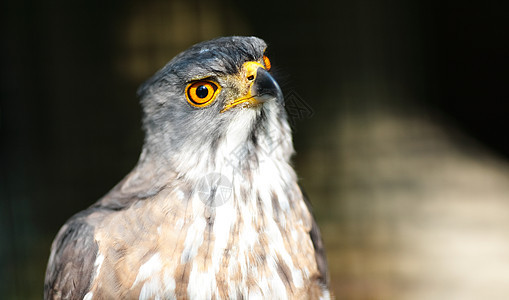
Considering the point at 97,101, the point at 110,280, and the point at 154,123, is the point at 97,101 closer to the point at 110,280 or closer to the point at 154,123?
the point at 154,123

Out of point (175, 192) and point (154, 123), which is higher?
point (154, 123)

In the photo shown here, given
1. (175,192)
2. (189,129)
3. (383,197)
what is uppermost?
(189,129)

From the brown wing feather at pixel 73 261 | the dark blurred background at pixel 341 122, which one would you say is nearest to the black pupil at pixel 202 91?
the brown wing feather at pixel 73 261

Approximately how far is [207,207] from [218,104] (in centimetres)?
26

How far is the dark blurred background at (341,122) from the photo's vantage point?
3.18m

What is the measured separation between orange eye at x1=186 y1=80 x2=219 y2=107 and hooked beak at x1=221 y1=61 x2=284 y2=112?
5 cm

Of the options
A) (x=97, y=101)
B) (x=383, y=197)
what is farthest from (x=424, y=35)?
(x=97, y=101)

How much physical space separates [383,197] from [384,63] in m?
0.88

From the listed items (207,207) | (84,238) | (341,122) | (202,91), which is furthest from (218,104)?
(341,122)

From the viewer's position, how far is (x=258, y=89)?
4.14 feet

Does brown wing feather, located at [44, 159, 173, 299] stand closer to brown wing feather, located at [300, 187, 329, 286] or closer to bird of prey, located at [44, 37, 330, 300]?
bird of prey, located at [44, 37, 330, 300]

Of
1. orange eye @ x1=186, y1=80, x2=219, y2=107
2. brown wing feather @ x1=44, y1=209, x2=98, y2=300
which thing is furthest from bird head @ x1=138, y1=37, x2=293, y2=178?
brown wing feather @ x1=44, y1=209, x2=98, y2=300

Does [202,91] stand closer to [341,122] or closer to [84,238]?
[84,238]

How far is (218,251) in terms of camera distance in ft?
3.99
